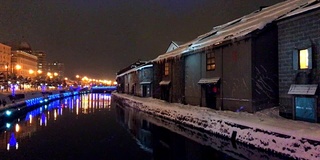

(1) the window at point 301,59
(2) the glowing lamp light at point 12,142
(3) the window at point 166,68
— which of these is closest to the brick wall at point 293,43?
(1) the window at point 301,59

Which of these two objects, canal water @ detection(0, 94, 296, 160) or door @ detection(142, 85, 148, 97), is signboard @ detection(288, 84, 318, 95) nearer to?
canal water @ detection(0, 94, 296, 160)

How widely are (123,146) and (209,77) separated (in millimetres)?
13533

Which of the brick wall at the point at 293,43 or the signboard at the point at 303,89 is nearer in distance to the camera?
the signboard at the point at 303,89

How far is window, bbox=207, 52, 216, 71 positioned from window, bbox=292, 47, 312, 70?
32.1 ft

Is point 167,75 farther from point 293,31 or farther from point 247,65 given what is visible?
point 293,31

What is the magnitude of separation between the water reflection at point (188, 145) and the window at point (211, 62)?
7.15 metres

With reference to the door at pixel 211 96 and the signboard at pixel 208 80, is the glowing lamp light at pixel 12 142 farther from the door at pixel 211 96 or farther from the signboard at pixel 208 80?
the door at pixel 211 96

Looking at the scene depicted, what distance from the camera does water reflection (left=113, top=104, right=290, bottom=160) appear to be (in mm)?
14633

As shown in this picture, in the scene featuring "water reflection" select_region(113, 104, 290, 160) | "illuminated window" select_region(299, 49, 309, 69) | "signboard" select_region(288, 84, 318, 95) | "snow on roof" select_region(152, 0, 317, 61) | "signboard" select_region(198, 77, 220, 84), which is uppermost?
"snow on roof" select_region(152, 0, 317, 61)

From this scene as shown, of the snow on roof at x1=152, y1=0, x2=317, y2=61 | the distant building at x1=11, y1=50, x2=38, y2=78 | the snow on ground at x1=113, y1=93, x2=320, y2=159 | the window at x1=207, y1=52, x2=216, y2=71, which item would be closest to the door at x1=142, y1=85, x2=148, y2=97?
the snow on roof at x1=152, y1=0, x2=317, y2=61

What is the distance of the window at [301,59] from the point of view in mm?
17931

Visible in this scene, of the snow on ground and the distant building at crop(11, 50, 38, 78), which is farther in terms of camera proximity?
the distant building at crop(11, 50, 38, 78)

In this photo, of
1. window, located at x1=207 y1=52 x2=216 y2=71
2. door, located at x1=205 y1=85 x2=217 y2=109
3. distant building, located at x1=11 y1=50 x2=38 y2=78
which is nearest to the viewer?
door, located at x1=205 y1=85 x2=217 y2=109

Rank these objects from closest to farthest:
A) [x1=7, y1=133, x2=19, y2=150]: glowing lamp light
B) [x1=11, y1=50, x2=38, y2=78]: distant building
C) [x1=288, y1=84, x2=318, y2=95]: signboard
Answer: [x1=288, y1=84, x2=318, y2=95]: signboard, [x1=7, y1=133, x2=19, y2=150]: glowing lamp light, [x1=11, y1=50, x2=38, y2=78]: distant building
